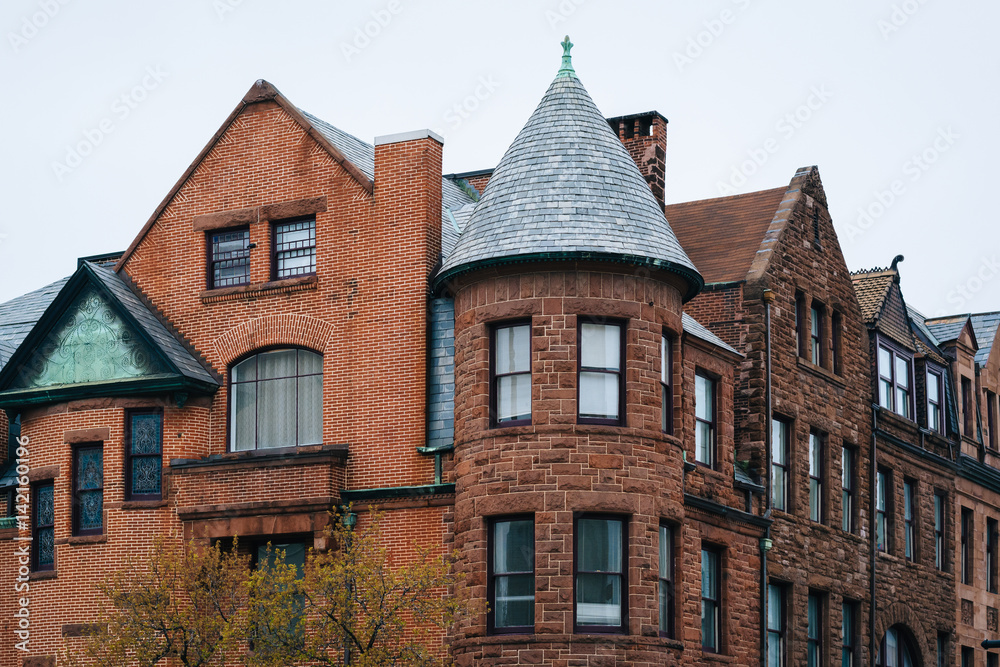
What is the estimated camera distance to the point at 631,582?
103 ft

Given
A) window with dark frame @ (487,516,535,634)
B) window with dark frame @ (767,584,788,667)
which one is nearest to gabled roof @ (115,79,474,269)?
window with dark frame @ (487,516,535,634)

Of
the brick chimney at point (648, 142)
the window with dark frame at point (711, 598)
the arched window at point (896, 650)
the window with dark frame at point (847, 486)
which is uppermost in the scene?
the brick chimney at point (648, 142)

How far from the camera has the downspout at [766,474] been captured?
36.6m

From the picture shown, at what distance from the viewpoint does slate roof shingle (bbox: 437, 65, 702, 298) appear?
105ft

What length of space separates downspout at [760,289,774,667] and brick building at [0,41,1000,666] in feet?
0.17

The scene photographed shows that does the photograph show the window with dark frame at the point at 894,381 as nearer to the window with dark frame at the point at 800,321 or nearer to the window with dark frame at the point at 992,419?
the window with dark frame at the point at 800,321

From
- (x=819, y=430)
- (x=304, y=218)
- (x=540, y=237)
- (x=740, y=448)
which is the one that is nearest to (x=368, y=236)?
(x=304, y=218)

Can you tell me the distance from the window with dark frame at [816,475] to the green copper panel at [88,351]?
14.9m

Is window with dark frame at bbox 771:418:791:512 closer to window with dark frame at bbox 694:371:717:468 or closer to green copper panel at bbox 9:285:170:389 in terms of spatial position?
window with dark frame at bbox 694:371:717:468

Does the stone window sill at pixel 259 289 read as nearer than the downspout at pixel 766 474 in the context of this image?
Yes

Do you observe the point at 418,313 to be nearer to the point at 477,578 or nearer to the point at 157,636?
the point at 477,578

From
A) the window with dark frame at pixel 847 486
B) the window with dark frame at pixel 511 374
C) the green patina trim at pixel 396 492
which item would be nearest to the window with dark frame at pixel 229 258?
the green patina trim at pixel 396 492

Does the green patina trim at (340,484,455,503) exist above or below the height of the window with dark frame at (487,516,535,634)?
above

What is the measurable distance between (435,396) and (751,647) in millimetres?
8597
